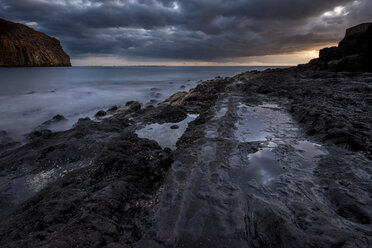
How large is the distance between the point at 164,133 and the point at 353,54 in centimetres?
2705

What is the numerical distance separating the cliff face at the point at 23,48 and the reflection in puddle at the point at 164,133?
328 feet

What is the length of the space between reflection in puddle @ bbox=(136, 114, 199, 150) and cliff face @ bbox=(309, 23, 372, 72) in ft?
67.3

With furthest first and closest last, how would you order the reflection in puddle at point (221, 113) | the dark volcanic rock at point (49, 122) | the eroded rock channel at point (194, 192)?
1. the dark volcanic rock at point (49, 122)
2. the reflection in puddle at point (221, 113)
3. the eroded rock channel at point (194, 192)

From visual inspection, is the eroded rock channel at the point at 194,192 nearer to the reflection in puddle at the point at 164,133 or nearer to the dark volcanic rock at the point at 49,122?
the reflection in puddle at the point at 164,133

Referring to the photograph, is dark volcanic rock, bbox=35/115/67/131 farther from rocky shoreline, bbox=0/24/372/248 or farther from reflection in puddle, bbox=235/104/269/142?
reflection in puddle, bbox=235/104/269/142

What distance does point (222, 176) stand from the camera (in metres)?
2.97

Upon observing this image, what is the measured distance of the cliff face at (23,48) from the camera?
7250 cm

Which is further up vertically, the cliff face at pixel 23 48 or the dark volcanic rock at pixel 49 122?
the cliff face at pixel 23 48

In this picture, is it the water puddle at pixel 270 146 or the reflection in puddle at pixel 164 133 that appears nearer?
the water puddle at pixel 270 146

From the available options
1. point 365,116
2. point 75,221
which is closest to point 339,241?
point 75,221

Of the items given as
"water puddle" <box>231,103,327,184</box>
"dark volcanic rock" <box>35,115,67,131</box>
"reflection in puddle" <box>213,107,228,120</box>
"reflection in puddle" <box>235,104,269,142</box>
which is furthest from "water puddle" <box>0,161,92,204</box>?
"dark volcanic rock" <box>35,115,67,131</box>

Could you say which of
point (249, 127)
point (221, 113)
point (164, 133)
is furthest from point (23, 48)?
point (249, 127)

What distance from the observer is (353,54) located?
2072cm

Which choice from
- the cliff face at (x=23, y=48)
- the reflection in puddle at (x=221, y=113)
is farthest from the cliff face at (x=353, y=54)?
the cliff face at (x=23, y=48)
